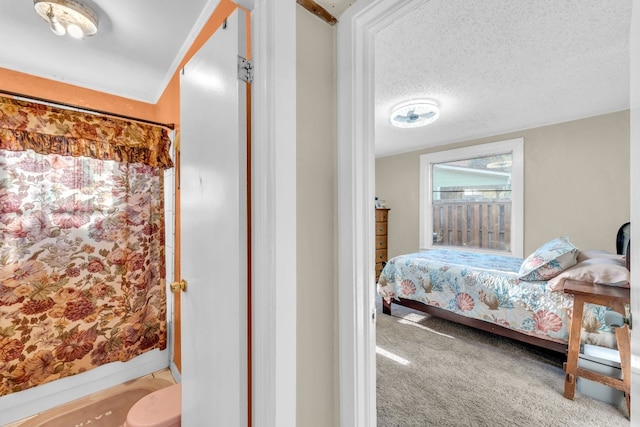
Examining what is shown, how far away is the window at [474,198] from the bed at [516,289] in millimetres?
874

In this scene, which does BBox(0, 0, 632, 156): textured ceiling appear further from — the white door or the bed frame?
the bed frame

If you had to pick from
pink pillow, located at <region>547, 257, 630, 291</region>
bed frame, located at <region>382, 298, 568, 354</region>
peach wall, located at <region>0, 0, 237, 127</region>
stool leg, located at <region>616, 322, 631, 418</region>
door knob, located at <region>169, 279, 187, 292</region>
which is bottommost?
bed frame, located at <region>382, 298, 568, 354</region>

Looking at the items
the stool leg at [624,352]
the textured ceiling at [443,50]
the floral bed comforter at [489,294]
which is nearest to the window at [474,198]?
the floral bed comforter at [489,294]

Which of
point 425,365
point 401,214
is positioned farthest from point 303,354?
point 401,214

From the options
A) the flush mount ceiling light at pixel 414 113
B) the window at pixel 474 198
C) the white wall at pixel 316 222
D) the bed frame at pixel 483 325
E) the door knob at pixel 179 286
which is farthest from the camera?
the window at pixel 474 198

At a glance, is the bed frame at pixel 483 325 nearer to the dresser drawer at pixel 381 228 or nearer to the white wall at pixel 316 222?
the dresser drawer at pixel 381 228

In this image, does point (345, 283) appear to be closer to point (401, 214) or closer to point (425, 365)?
point (425, 365)

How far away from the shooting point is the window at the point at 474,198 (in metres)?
3.68

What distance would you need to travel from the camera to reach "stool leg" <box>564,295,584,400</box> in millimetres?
1844

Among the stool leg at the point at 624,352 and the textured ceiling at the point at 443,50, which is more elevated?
the textured ceiling at the point at 443,50

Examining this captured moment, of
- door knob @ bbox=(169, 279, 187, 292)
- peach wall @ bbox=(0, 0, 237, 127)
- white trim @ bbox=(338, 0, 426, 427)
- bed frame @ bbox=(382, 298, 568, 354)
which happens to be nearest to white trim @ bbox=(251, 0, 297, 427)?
white trim @ bbox=(338, 0, 426, 427)

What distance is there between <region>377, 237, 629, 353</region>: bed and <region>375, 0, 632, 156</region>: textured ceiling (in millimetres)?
1392

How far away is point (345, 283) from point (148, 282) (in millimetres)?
1871

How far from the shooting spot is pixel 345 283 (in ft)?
3.59
